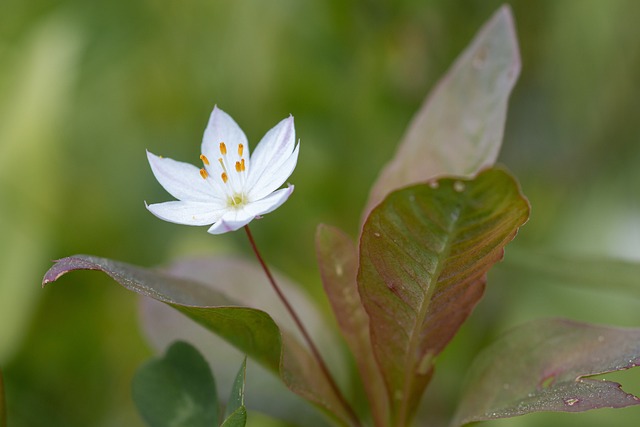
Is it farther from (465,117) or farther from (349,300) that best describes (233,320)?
(465,117)

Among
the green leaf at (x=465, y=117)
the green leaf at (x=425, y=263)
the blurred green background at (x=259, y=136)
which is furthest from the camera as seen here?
the blurred green background at (x=259, y=136)

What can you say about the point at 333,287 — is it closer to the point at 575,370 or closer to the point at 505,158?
the point at 575,370

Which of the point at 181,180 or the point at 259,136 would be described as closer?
the point at 181,180

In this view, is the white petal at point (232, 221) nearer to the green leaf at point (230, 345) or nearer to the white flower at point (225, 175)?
the white flower at point (225, 175)

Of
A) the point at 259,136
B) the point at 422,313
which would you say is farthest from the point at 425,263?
the point at 259,136

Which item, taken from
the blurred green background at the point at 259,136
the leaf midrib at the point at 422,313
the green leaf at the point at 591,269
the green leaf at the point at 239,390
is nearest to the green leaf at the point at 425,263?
the leaf midrib at the point at 422,313

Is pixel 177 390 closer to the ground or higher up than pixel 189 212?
closer to the ground

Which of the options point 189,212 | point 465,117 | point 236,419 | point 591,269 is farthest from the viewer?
point 591,269

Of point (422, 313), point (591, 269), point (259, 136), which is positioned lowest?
point (591, 269)
